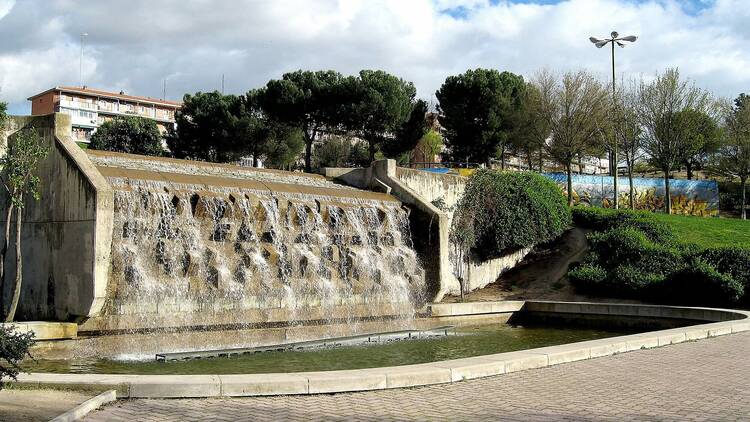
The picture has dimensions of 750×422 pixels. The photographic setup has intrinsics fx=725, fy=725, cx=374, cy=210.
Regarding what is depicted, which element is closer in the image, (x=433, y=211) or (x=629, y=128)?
(x=433, y=211)

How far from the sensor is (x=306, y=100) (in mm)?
43781

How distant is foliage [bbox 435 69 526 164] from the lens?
4684cm

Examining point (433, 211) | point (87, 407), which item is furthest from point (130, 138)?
point (87, 407)

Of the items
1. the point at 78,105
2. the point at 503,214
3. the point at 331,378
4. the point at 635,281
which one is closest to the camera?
the point at 331,378

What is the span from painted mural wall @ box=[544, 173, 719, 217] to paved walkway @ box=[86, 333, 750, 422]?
96.1 feet

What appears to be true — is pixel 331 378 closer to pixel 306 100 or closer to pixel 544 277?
pixel 544 277

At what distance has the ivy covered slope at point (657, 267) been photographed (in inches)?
814

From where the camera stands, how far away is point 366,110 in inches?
1692

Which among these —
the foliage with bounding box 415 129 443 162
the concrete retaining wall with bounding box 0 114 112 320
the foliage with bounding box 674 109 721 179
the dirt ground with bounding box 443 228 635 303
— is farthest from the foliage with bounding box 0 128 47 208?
the foliage with bounding box 415 129 443 162

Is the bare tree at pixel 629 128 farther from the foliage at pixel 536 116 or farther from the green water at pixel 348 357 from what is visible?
the green water at pixel 348 357

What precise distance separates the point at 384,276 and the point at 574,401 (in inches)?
448

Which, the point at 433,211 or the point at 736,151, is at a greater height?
the point at 736,151

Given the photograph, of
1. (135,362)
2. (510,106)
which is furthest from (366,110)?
(135,362)

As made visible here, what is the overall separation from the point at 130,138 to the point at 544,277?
32872mm
